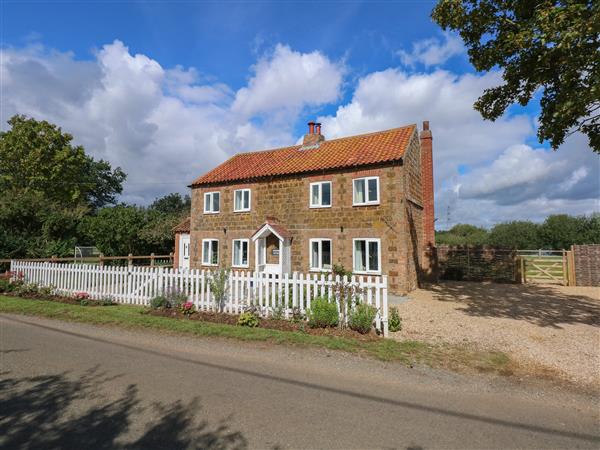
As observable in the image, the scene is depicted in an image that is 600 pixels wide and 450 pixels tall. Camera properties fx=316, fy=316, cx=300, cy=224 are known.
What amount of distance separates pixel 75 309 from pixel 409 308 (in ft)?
38.2

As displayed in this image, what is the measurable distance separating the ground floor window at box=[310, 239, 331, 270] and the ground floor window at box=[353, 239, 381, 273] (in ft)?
5.21

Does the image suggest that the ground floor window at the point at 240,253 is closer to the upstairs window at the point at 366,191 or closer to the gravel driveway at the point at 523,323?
the upstairs window at the point at 366,191

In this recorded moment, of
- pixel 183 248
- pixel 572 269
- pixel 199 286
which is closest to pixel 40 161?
pixel 183 248

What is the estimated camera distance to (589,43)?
7.89 metres

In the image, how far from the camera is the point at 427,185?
61.0 ft

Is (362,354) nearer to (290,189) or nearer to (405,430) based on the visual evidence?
(405,430)

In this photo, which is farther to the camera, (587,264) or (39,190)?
(39,190)

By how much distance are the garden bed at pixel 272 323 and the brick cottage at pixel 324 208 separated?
298 inches

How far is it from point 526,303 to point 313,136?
592 inches

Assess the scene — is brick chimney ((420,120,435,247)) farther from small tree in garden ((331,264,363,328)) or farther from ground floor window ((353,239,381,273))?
small tree in garden ((331,264,363,328))

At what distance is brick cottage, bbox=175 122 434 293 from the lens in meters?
15.5

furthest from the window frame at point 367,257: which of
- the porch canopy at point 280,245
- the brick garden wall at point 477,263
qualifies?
the brick garden wall at point 477,263

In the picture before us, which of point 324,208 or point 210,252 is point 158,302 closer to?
point 324,208

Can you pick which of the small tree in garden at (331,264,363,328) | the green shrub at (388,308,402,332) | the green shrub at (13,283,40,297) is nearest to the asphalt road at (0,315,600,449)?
the small tree in garden at (331,264,363,328)
